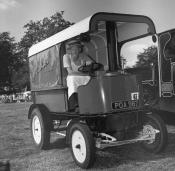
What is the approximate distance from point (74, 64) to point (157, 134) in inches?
67.4

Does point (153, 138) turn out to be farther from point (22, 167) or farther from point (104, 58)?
point (22, 167)

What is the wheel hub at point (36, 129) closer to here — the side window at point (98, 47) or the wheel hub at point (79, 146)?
the wheel hub at point (79, 146)

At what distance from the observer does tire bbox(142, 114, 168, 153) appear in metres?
5.79

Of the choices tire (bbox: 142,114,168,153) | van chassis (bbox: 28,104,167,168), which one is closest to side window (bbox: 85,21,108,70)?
van chassis (bbox: 28,104,167,168)

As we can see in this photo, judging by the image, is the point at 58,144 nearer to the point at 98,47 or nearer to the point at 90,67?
the point at 98,47

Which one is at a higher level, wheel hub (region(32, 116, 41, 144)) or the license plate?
the license plate

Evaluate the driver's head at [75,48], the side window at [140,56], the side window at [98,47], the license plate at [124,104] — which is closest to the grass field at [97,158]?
the license plate at [124,104]

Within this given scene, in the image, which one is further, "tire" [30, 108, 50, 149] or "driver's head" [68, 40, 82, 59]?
"tire" [30, 108, 50, 149]

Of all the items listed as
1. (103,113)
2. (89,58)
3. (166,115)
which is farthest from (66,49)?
(166,115)

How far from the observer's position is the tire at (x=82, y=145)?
5120 millimetres

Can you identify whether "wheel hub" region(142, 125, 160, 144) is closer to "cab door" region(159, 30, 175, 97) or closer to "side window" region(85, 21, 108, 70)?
"side window" region(85, 21, 108, 70)

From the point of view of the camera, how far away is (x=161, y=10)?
3734mm

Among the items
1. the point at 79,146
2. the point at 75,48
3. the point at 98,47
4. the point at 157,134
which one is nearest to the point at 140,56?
the point at 98,47

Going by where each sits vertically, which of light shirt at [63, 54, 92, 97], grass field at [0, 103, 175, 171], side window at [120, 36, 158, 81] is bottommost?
grass field at [0, 103, 175, 171]
